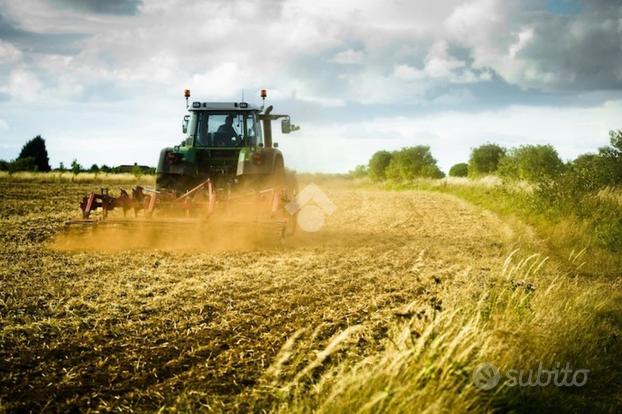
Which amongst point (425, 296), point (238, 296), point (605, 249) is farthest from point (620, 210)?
point (238, 296)

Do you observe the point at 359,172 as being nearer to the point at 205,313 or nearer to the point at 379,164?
the point at 379,164

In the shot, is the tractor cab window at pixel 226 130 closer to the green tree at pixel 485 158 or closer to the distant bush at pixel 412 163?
the distant bush at pixel 412 163

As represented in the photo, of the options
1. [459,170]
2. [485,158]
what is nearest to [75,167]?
[485,158]

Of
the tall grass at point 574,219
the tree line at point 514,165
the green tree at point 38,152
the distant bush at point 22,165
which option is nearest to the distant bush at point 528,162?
the tree line at point 514,165

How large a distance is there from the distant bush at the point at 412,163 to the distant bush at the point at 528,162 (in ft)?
47.4

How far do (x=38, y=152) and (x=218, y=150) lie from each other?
37.6 metres

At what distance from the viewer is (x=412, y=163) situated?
2069 inches

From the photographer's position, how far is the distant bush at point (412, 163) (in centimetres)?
5141

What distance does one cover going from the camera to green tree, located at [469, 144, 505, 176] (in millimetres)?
55938

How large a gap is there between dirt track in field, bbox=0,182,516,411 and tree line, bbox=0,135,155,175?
1825cm

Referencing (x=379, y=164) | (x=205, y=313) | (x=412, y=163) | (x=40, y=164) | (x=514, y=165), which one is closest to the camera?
(x=205, y=313)

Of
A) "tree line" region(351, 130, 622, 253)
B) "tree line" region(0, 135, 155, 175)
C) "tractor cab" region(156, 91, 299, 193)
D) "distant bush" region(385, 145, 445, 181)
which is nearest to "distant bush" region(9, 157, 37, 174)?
"tree line" region(0, 135, 155, 175)

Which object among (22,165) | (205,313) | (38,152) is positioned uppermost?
A: (38,152)

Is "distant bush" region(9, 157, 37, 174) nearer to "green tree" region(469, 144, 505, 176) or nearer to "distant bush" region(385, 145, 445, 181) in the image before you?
"distant bush" region(385, 145, 445, 181)
